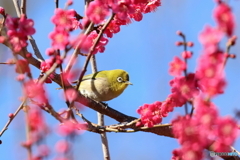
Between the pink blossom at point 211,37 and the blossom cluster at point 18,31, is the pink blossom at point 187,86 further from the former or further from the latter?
the blossom cluster at point 18,31

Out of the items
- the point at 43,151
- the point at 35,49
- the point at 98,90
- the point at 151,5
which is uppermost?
the point at 98,90

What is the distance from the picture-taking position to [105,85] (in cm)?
462

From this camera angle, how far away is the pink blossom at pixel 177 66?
1.28 meters

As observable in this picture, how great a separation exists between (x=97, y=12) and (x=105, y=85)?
317cm

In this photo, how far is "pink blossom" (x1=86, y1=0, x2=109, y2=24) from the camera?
1453mm

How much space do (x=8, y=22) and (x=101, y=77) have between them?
3.40 metres

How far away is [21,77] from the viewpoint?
122cm

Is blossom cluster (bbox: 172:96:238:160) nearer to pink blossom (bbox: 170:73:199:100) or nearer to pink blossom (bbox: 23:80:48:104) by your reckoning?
pink blossom (bbox: 170:73:199:100)

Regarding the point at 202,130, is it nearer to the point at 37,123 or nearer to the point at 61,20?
the point at 37,123

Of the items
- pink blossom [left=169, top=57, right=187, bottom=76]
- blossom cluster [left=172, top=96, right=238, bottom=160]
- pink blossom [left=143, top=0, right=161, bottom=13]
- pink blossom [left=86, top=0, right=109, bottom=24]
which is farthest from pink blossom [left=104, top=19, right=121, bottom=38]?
blossom cluster [left=172, top=96, right=238, bottom=160]

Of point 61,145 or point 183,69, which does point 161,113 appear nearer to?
point 183,69

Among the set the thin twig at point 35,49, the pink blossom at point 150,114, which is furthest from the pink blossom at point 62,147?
the thin twig at point 35,49

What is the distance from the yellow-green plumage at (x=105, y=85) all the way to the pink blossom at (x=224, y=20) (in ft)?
11.3

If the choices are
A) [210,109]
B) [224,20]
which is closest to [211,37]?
[224,20]
